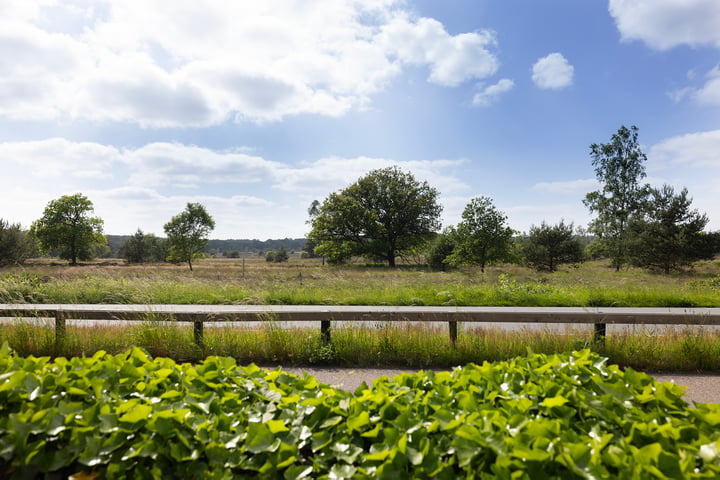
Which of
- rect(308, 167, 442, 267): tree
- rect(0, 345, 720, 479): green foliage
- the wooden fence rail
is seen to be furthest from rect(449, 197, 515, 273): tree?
rect(0, 345, 720, 479): green foliage

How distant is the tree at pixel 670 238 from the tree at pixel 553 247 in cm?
407

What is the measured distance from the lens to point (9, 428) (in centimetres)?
194

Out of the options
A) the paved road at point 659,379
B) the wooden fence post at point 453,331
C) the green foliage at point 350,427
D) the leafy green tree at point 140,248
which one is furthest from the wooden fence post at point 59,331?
the leafy green tree at point 140,248

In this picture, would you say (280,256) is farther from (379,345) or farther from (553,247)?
(379,345)

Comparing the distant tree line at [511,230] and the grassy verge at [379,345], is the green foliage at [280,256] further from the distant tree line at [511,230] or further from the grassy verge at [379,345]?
the grassy verge at [379,345]

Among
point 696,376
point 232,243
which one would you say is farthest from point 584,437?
point 232,243

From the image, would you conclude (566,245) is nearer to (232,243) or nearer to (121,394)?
(121,394)

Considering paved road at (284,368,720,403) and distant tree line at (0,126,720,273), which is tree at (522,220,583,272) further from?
paved road at (284,368,720,403)

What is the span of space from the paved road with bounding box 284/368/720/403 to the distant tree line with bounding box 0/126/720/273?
951 inches

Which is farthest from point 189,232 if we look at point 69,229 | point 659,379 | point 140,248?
point 659,379

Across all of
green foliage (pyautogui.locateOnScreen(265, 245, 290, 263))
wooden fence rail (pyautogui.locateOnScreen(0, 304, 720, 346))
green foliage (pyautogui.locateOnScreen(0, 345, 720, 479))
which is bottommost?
wooden fence rail (pyautogui.locateOnScreen(0, 304, 720, 346))

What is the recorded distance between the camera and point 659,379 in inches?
219

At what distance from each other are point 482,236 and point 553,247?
8.51m

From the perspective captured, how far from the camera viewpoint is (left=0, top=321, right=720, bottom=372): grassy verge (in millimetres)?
6094
